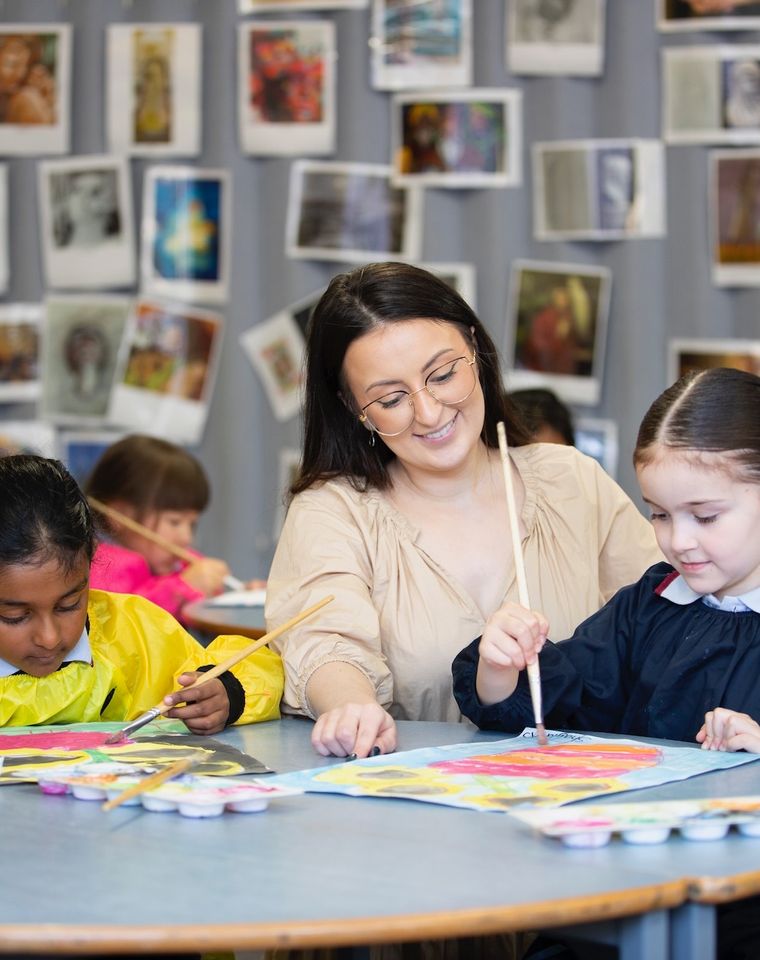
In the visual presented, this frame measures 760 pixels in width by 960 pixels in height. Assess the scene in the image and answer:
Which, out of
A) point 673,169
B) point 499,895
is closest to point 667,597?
point 499,895

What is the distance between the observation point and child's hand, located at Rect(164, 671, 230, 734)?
151 centimetres

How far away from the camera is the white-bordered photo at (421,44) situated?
3.54 metres

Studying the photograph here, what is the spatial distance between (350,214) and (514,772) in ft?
8.46

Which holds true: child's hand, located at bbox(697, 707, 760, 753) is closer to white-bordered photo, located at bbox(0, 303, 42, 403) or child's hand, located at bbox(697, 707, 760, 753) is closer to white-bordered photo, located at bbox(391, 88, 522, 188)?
white-bordered photo, located at bbox(391, 88, 522, 188)

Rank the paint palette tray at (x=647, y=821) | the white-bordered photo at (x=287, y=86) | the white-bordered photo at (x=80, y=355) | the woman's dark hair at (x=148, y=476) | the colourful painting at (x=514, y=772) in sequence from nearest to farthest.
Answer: the paint palette tray at (x=647, y=821) → the colourful painting at (x=514, y=772) → the woman's dark hair at (x=148, y=476) → the white-bordered photo at (x=287, y=86) → the white-bordered photo at (x=80, y=355)

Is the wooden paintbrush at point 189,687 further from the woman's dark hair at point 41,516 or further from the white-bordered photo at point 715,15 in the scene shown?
the white-bordered photo at point 715,15

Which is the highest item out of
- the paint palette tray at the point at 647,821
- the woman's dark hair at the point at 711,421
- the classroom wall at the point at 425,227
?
the classroom wall at the point at 425,227

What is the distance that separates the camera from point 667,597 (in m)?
1.60

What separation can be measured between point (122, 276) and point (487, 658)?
2.51 m

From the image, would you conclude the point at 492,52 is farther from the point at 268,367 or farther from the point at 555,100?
the point at 268,367

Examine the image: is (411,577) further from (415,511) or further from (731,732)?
(731,732)

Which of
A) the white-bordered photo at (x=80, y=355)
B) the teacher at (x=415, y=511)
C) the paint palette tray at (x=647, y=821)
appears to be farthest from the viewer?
the white-bordered photo at (x=80, y=355)

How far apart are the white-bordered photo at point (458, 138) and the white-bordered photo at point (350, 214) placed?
0.21 feet

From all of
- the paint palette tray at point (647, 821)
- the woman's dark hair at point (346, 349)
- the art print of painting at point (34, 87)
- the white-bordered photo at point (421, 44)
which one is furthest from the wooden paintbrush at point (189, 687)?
the art print of painting at point (34, 87)
